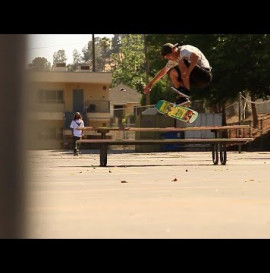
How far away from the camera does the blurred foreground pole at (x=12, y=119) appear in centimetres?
139

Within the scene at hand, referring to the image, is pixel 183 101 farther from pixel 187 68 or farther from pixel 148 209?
pixel 148 209

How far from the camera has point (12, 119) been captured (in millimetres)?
1392

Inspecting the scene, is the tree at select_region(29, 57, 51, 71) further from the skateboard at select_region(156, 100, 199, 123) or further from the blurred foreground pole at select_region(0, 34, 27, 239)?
the skateboard at select_region(156, 100, 199, 123)

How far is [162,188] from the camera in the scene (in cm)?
834

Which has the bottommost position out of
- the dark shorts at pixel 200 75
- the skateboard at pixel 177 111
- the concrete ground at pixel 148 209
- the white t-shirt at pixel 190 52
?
the concrete ground at pixel 148 209

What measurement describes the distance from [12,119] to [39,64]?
18 centimetres

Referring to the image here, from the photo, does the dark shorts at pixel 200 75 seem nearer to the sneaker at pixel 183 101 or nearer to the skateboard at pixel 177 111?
the sneaker at pixel 183 101

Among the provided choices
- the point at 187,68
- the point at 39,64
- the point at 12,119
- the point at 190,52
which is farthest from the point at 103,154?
the point at 12,119

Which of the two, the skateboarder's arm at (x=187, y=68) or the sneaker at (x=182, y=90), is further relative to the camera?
the sneaker at (x=182, y=90)

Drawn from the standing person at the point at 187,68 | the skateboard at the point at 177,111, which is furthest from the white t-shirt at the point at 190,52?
the skateboard at the point at 177,111

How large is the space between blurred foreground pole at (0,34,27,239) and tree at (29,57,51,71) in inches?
1.6

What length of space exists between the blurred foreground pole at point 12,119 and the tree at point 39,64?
0.04 metres
